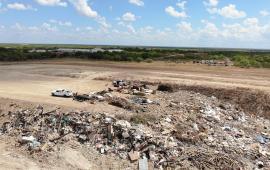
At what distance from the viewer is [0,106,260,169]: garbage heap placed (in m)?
11.5

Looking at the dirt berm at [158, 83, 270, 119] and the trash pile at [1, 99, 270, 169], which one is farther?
the dirt berm at [158, 83, 270, 119]

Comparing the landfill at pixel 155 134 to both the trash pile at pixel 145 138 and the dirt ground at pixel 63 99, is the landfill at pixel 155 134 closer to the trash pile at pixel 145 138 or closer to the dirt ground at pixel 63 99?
the trash pile at pixel 145 138

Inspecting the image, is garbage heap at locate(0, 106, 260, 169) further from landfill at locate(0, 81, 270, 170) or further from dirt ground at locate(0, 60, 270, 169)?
dirt ground at locate(0, 60, 270, 169)

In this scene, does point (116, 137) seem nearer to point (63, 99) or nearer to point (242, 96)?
point (63, 99)

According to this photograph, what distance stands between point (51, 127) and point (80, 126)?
1.01 metres

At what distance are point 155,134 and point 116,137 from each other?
140 centimetres

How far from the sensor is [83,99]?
651 inches

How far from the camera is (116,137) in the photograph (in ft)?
40.8

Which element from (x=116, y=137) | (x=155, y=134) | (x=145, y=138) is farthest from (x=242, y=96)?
(x=116, y=137)

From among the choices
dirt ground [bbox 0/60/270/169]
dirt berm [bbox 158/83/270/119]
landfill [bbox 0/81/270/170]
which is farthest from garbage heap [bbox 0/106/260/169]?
dirt berm [bbox 158/83/270/119]

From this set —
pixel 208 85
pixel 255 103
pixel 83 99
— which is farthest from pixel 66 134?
pixel 208 85

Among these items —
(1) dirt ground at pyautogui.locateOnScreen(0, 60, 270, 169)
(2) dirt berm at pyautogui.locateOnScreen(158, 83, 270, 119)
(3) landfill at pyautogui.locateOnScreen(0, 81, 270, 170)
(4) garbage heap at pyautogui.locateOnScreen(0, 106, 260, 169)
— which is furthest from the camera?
(2) dirt berm at pyautogui.locateOnScreen(158, 83, 270, 119)

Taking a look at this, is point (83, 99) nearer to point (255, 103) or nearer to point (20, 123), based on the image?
point (20, 123)

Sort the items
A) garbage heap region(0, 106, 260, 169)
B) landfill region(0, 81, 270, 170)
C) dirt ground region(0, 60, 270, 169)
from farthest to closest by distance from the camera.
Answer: landfill region(0, 81, 270, 170), garbage heap region(0, 106, 260, 169), dirt ground region(0, 60, 270, 169)
